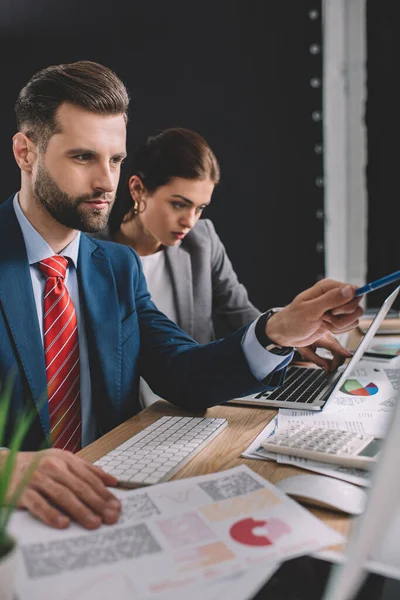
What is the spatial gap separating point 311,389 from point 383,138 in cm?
220

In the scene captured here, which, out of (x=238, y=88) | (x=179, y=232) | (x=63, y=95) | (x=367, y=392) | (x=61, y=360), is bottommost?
(x=367, y=392)

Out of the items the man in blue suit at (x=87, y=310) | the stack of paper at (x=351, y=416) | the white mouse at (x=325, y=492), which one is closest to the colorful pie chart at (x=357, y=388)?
the stack of paper at (x=351, y=416)

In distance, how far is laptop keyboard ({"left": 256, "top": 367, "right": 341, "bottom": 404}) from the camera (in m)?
1.27

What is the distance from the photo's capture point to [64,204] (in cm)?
140

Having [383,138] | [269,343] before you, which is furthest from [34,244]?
[383,138]

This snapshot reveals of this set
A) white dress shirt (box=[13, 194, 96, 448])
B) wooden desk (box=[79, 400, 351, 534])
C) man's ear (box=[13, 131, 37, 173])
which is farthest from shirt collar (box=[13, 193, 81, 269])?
wooden desk (box=[79, 400, 351, 534])

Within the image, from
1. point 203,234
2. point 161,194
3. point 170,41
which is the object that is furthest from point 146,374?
point 170,41

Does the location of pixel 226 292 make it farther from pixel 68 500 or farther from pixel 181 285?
pixel 68 500

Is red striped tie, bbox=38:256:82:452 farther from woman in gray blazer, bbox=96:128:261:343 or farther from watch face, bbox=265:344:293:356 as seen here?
woman in gray blazer, bbox=96:128:261:343

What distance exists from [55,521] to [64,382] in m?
0.59

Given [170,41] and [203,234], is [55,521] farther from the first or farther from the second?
[170,41]

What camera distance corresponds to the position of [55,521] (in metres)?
0.73

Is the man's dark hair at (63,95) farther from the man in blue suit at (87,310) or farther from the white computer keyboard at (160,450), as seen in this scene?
the white computer keyboard at (160,450)

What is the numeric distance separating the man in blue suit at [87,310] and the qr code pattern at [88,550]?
1.75ft
